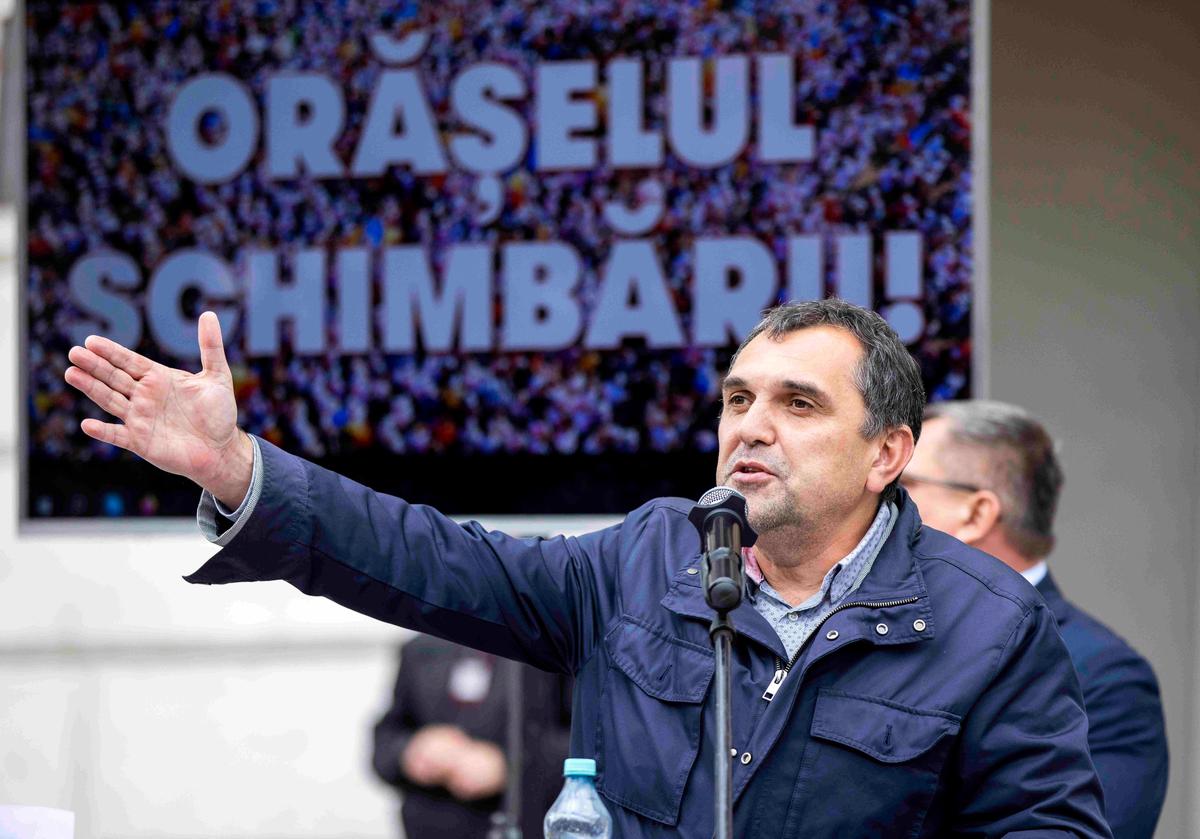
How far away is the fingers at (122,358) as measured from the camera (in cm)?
215

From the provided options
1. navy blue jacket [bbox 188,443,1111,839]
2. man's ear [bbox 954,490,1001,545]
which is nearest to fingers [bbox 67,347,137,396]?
navy blue jacket [bbox 188,443,1111,839]

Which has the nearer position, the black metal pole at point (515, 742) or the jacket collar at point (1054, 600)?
the jacket collar at point (1054, 600)

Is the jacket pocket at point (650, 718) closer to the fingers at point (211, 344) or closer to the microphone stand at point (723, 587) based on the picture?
the microphone stand at point (723, 587)

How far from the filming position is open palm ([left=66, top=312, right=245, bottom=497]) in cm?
212

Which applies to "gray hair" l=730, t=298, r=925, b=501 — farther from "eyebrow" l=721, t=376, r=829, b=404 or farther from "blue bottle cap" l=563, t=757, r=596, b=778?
"blue bottle cap" l=563, t=757, r=596, b=778

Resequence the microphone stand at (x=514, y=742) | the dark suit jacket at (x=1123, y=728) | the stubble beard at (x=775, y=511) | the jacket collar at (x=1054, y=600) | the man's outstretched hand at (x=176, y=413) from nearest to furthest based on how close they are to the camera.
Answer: the man's outstretched hand at (x=176, y=413), the stubble beard at (x=775, y=511), the dark suit jacket at (x=1123, y=728), the jacket collar at (x=1054, y=600), the microphone stand at (x=514, y=742)

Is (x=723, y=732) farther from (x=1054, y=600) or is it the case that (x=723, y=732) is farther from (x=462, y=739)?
(x=462, y=739)

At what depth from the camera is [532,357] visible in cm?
455

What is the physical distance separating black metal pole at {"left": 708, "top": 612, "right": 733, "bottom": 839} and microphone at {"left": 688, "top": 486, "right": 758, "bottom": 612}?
0.10 ft

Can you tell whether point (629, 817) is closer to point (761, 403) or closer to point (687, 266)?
point (761, 403)

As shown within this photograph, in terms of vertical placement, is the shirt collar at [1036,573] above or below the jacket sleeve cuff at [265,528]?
below

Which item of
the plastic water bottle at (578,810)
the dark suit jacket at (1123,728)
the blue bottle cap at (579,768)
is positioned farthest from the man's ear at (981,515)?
the blue bottle cap at (579,768)

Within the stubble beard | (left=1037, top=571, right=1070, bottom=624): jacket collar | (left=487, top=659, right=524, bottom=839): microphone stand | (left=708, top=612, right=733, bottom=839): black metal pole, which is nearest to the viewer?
(left=708, top=612, right=733, bottom=839): black metal pole

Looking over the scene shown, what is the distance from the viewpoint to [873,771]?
216 centimetres
